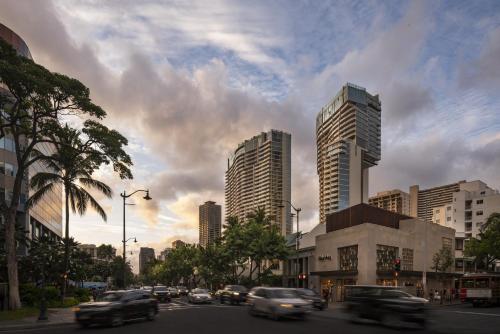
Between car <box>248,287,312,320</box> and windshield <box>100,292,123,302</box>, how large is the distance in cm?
654

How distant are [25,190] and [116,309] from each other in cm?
5582

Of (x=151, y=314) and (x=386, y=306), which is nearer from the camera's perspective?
(x=386, y=306)

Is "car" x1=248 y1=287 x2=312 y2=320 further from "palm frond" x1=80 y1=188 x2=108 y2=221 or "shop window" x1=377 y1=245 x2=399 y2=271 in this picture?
"shop window" x1=377 y1=245 x2=399 y2=271

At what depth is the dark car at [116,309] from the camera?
19516 millimetres

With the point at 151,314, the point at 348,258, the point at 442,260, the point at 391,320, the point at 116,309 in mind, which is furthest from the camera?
the point at 442,260

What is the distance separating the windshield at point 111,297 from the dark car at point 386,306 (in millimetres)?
10303

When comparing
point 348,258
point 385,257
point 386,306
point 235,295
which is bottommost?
point 235,295

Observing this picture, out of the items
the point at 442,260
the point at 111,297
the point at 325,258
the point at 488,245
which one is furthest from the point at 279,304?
the point at 488,245

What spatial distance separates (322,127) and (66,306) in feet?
540

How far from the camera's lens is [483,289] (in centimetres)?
3809

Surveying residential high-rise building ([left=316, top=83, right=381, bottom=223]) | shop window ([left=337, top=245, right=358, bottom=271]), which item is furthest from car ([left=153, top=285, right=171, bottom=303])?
residential high-rise building ([left=316, top=83, right=381, bottom=223])

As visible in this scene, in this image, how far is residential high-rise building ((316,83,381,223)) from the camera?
159 meters

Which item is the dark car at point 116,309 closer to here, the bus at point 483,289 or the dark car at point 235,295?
the dark car at point 235,295

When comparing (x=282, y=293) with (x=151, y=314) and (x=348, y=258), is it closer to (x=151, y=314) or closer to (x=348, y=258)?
(x=151, y=314)
